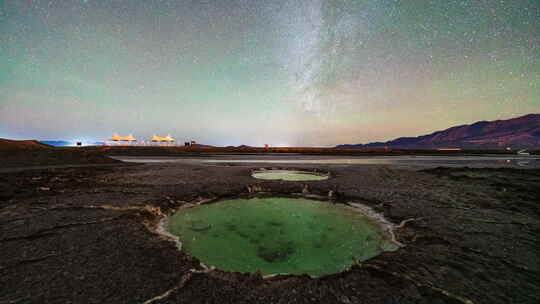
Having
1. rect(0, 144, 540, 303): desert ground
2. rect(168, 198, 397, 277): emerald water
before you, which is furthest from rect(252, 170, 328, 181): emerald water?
rect(0, 144, 540, 303): desert ground

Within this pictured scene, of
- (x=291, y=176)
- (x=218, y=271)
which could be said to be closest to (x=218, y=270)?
(x=218, y=271)

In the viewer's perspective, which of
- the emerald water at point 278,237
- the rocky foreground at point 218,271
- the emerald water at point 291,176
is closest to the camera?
the rocky foreground at point 218,271

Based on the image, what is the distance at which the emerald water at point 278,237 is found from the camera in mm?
2930

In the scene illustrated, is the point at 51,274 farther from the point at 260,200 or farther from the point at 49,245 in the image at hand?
the point at 260,200

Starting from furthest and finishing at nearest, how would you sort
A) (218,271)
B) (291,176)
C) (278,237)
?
(291,176) → (278,237) → (218,271)

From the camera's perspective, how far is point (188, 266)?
8.24 ft

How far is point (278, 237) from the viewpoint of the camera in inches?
153

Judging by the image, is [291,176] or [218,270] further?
[291,176]

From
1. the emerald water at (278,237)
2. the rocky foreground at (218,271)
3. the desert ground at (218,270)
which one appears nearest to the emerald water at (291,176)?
the emerald water at (278,237)

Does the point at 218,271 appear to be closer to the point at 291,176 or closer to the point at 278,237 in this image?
the point at 278,237

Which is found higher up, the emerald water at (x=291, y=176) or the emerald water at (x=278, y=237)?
the emerald water at (x=291, y=176)

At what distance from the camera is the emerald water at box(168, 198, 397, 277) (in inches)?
115

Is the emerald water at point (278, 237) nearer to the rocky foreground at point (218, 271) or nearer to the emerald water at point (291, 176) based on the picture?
the rocky foreground at point (218, 271)

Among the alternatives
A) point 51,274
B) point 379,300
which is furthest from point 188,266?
point 379,300
